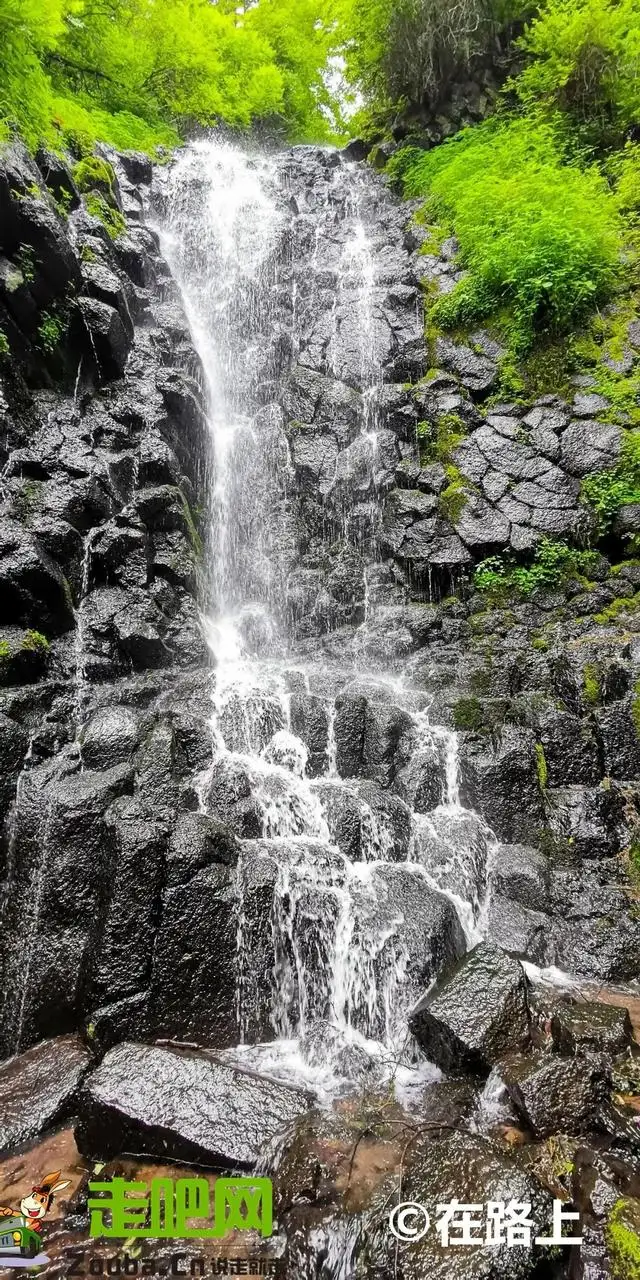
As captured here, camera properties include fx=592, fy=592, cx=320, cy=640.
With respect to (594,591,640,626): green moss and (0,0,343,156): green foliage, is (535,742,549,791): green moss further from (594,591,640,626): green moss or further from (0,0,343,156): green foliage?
(0,0,343,156): green foliage

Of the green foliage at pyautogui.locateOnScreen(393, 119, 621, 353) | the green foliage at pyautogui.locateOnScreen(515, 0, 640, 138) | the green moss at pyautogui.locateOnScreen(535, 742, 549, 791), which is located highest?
the green foliage at pyautogui.locateOnScreen(515, 0, 640, 138)

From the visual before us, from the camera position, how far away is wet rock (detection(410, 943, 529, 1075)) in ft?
14.5

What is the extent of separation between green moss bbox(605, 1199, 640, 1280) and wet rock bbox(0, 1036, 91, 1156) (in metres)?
3.66

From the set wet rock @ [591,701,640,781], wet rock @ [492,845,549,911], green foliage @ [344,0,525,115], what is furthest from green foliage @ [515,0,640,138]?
wet rock @ [492,845,549,911]

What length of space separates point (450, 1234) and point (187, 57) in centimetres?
2462

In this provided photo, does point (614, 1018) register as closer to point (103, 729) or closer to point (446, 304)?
point (103, 729)

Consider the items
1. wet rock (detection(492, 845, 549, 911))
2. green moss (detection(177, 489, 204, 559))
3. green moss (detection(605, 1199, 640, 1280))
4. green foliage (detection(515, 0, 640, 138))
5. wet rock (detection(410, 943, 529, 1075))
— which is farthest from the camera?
green foliage (detection(515, 0, 640, 138))

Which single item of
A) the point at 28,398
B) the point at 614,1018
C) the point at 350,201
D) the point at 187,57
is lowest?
the point at 614,1018

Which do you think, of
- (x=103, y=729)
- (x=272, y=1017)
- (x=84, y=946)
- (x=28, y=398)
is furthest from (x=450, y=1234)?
(x=28, y=398)

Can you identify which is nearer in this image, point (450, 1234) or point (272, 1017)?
point (450, 1234)

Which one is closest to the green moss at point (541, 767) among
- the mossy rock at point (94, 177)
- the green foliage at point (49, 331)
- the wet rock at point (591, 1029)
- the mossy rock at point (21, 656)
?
the wet rock at point (591, 1029)

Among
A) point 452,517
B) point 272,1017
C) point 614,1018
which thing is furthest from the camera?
point 452,517

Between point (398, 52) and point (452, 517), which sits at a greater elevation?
point (398, 52)

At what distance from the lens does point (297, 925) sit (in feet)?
18.5
